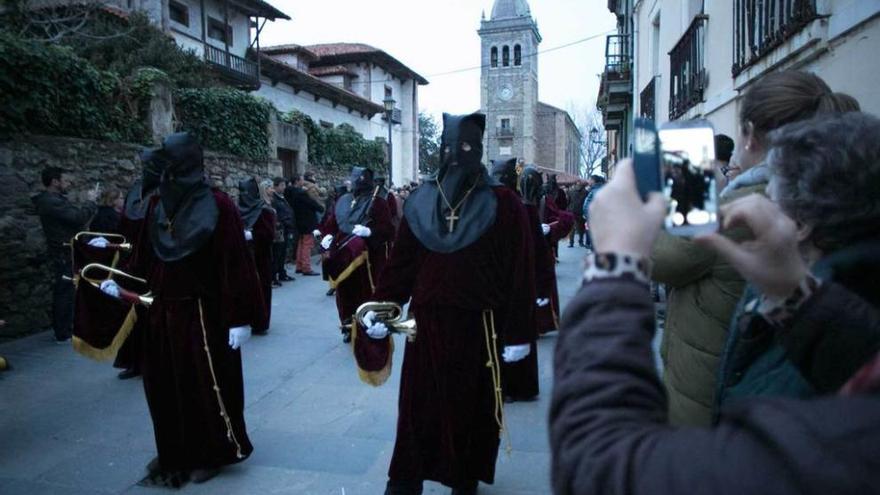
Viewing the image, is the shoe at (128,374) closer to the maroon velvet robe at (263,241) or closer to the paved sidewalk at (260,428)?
the paved sidewalk at (260,428)

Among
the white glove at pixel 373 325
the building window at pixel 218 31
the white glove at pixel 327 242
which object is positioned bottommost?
the white glove at pixel 373 325

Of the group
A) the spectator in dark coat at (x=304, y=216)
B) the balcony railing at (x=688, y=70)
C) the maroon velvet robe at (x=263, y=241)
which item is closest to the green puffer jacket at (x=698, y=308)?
the maroon velvet robe at (x=263, y=241)

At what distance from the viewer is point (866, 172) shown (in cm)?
127

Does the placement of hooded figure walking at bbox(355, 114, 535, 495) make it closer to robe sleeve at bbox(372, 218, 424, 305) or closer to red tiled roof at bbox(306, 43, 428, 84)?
robe sleeve at bbox(372, 218, 424, 305)

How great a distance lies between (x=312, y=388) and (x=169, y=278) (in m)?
2.24

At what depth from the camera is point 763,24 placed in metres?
6.41

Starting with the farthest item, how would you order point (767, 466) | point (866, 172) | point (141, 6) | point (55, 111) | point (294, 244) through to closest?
point (141, 6) < point (294, 244) < point (55, 111) < point (866, 172) < point (767, 466)

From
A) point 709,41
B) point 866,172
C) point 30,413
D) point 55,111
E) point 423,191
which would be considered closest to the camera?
point 866,172

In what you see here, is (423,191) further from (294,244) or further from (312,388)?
(294,244)

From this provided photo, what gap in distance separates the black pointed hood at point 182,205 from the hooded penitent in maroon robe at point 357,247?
3171 mm

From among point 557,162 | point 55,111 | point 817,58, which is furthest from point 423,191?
point 557,162

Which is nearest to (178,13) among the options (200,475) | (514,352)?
(200,475)

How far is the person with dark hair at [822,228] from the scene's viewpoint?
1.22 m

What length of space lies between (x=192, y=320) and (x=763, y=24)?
6.02 meters
